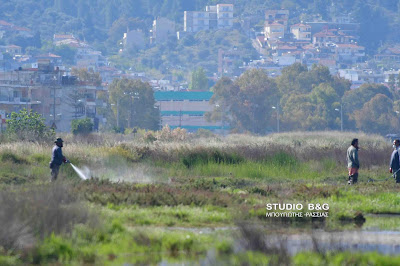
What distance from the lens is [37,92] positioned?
363 ft

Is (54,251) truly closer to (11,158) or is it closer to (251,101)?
(11,158)

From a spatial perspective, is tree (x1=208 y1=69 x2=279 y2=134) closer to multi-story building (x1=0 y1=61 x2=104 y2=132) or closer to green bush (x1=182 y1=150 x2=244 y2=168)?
multi-story building (x1=0 y1=61 x2=104 y2=132)

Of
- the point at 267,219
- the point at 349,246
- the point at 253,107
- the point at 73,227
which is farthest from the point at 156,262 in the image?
the point at 253,107

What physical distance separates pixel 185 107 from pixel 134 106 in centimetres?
4532

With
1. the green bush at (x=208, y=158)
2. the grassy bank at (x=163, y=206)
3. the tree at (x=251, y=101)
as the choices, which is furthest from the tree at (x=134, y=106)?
the grassy bank at (x=163, y=206)

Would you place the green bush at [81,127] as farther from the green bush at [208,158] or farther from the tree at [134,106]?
the green bush at [208,158]

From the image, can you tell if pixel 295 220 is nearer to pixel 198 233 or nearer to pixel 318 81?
pixel 198 233

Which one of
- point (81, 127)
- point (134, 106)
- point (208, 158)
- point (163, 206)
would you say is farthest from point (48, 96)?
point (163, 206)

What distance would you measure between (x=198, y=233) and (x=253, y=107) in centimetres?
11114

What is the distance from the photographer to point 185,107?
16712cm

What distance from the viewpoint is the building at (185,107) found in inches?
6481

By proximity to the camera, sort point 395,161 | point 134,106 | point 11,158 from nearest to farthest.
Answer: point 395,161
point 11,158
point 134,106

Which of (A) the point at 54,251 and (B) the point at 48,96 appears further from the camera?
(B) the point at 48,96

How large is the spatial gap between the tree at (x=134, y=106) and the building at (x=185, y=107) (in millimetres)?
39359
